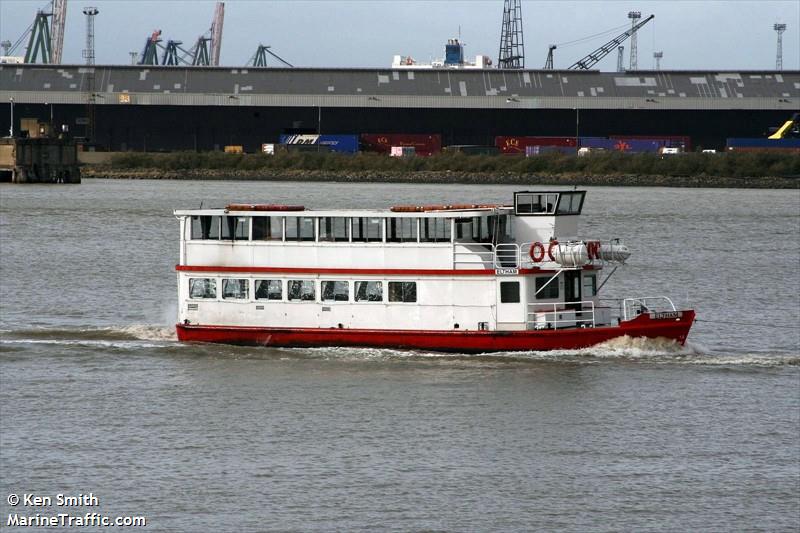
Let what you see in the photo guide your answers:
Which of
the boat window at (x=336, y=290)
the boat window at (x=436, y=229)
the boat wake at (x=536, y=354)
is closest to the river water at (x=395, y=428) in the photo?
the boat wake at (x=536, y=354)

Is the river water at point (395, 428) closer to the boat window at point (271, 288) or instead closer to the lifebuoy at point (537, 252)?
the boat window at point (271, 288)

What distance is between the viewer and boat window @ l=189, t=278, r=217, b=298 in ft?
117

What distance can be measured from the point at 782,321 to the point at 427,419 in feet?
56.7

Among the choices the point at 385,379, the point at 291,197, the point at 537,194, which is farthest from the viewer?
the point at 291,197

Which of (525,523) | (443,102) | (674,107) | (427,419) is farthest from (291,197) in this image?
(525,523)

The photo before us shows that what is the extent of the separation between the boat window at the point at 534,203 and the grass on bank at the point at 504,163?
8469 centimetres

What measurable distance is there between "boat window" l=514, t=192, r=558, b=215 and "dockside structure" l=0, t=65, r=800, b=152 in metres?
90.6

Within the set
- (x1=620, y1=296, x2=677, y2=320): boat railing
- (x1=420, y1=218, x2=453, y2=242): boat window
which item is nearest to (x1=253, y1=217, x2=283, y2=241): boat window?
(x1=420, y1=218, x2=453, y2=242): boat window

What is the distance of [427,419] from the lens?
29.0 meters

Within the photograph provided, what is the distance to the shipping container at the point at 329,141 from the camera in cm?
12900

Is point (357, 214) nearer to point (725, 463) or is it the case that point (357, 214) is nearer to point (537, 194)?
point (537, 194)

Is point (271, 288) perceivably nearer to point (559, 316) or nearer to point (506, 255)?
point (506, 255)

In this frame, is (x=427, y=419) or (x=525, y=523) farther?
(x=427, y=419)

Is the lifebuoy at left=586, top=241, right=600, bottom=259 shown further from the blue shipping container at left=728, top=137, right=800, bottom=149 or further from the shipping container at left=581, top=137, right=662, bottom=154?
the blue shipping container at left=728, top=137, right=800, bottom=149
